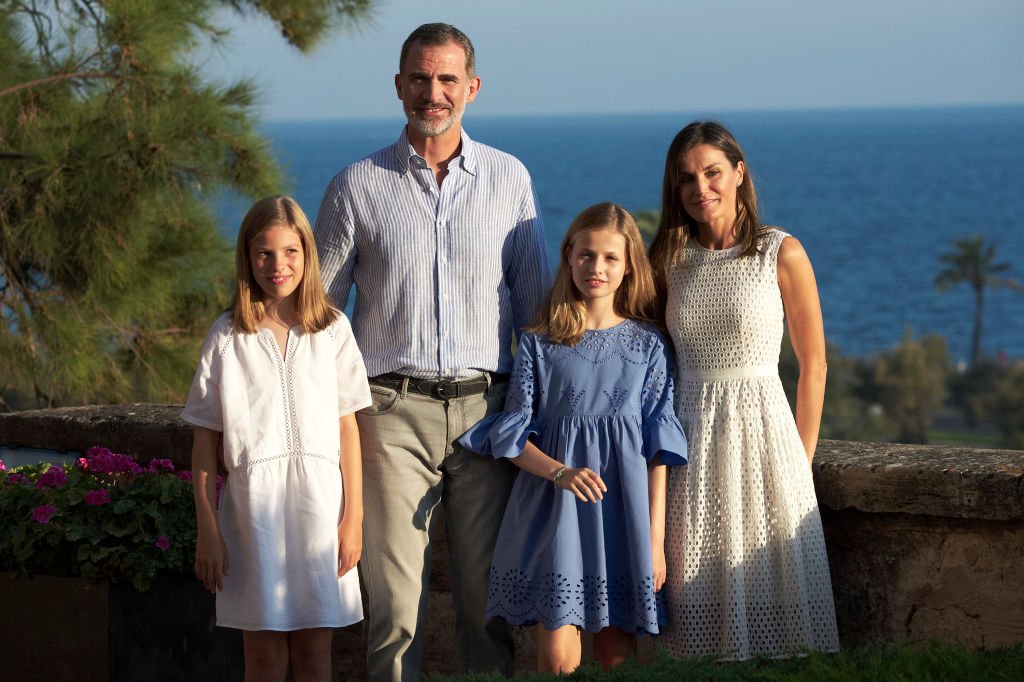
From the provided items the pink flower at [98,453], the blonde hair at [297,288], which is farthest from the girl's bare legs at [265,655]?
the pink flower at [98,453]

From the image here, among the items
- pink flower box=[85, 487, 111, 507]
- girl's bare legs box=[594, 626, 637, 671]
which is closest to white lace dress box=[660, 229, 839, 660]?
girl's bare legs box=[594, 626, 637, 671]

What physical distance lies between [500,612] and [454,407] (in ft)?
1.65

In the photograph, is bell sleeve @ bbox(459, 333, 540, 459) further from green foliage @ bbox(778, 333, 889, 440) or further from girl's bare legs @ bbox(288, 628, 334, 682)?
green foliage @ bbox(778, 333, 889, 440)

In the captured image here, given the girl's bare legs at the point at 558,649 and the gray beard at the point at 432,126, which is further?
the gray beard at the point at 432,126

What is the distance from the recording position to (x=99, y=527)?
3666mm

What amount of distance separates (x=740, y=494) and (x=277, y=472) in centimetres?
109

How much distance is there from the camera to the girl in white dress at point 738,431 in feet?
10.6

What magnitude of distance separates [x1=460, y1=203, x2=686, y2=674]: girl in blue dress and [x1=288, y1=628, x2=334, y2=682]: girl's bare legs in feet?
1.32

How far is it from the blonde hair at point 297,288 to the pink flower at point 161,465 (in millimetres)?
977

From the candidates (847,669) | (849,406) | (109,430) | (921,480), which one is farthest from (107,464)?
(849,406)

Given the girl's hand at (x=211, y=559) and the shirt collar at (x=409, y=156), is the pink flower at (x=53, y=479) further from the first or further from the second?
the shirt collar at (x=409, y=156)


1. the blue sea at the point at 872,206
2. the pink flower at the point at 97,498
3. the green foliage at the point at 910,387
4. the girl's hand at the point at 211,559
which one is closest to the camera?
the girl's hand at the point at 211,559

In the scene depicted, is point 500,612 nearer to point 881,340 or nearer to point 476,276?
point 476,276

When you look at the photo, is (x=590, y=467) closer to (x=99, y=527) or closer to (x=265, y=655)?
(x=265, y=655)
